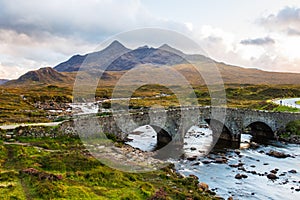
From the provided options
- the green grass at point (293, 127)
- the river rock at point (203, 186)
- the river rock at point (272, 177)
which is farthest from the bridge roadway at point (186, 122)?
the river rock at point (272, 177)

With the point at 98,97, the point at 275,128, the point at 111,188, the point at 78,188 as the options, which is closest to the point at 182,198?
the point at 111,188

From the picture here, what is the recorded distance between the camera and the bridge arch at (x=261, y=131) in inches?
2191

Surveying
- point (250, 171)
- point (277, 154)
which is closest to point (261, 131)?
point (277, 154)

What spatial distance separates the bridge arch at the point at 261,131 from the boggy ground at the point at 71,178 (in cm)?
2903

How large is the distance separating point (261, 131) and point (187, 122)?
18425 mm

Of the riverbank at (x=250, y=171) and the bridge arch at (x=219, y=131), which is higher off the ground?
the bridge arch at (x=219, y=131)

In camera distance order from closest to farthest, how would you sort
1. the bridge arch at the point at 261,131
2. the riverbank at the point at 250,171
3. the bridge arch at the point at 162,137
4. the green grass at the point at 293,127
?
the riverbank at the point at 250,171 → the bridge arch at the point at 162,137 → the green grass at the point at 293,127 → the bridge arch at the point at 261,131

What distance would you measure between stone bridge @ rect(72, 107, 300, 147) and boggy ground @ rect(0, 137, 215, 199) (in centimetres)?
706

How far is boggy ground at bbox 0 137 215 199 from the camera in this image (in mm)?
21703

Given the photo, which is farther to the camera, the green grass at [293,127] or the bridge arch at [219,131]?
the green grass at [293,127]

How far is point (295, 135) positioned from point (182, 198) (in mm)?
36246

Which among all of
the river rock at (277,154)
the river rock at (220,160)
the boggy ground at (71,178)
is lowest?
the river rock at (220,160)

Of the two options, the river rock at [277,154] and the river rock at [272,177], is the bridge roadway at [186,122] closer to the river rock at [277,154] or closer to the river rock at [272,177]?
the river rock at [277,154]

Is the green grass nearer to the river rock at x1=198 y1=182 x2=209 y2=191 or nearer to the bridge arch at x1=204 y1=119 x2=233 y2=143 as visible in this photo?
the bridge arch at x1=204 y1=119 x2=233 y2=143
